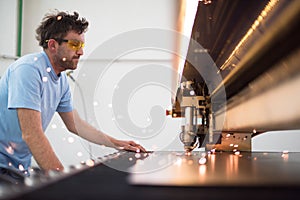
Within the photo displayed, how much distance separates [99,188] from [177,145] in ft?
9.66

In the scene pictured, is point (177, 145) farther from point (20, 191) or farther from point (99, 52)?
point (20, 191)

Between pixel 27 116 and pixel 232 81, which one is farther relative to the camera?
pixel 27 116

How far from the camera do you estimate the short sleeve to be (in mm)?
1262

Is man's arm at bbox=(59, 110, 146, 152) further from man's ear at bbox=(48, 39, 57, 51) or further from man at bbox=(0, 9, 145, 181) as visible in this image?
man's ear at bbox=(48, 39, 57, 51)

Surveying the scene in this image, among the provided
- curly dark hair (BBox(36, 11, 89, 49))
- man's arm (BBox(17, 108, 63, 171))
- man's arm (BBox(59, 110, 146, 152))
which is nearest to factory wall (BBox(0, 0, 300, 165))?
man's arm (BBox(59, 110, 146, 152))

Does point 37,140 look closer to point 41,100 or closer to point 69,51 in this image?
point 41,100

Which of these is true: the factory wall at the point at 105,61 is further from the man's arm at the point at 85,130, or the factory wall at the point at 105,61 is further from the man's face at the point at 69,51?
the man's face at the point at 69,51

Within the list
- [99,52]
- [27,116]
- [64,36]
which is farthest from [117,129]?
[27,116]

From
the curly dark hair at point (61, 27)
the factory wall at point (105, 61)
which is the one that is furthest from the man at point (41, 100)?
the factory wall at point (105, 61)

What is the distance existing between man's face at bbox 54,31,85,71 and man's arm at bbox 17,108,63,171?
0.38 metres

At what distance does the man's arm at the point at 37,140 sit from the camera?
3.86 feet

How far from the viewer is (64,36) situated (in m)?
1.65

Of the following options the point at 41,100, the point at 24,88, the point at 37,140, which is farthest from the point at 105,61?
the point at 37,140

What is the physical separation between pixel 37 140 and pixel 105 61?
2.40 m
